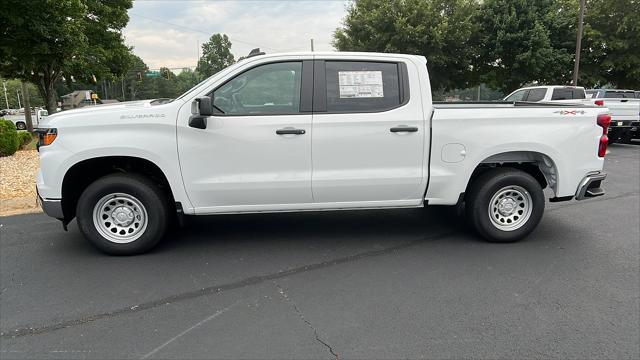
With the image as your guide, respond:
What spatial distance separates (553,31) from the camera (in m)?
24.5

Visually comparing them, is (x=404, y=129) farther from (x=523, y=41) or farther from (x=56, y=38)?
(x=523, y=41)

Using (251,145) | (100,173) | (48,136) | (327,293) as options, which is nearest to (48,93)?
(100,173)

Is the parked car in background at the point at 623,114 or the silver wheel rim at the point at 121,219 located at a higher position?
the parked car in background at the point at 623,114

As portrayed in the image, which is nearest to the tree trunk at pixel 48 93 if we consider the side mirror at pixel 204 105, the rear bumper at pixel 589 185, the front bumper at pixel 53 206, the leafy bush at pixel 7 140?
the leafy bush at pixel 7 140

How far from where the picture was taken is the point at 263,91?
14.2 feet

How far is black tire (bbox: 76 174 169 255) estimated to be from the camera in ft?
14.1

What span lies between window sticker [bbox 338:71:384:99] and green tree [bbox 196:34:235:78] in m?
98.4

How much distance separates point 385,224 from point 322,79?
207 cm

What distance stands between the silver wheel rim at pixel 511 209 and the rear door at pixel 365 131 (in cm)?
95

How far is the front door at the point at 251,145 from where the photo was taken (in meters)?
4.24

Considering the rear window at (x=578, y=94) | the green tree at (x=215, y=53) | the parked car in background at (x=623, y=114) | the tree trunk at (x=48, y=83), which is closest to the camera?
the parked car in background at (x=623, y=114)

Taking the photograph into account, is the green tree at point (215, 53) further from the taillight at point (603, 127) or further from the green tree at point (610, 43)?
the taillight at point (603, 127)

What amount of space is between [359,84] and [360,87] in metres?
0.03

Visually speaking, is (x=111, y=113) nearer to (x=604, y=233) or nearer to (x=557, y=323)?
(x=557, y=323)
